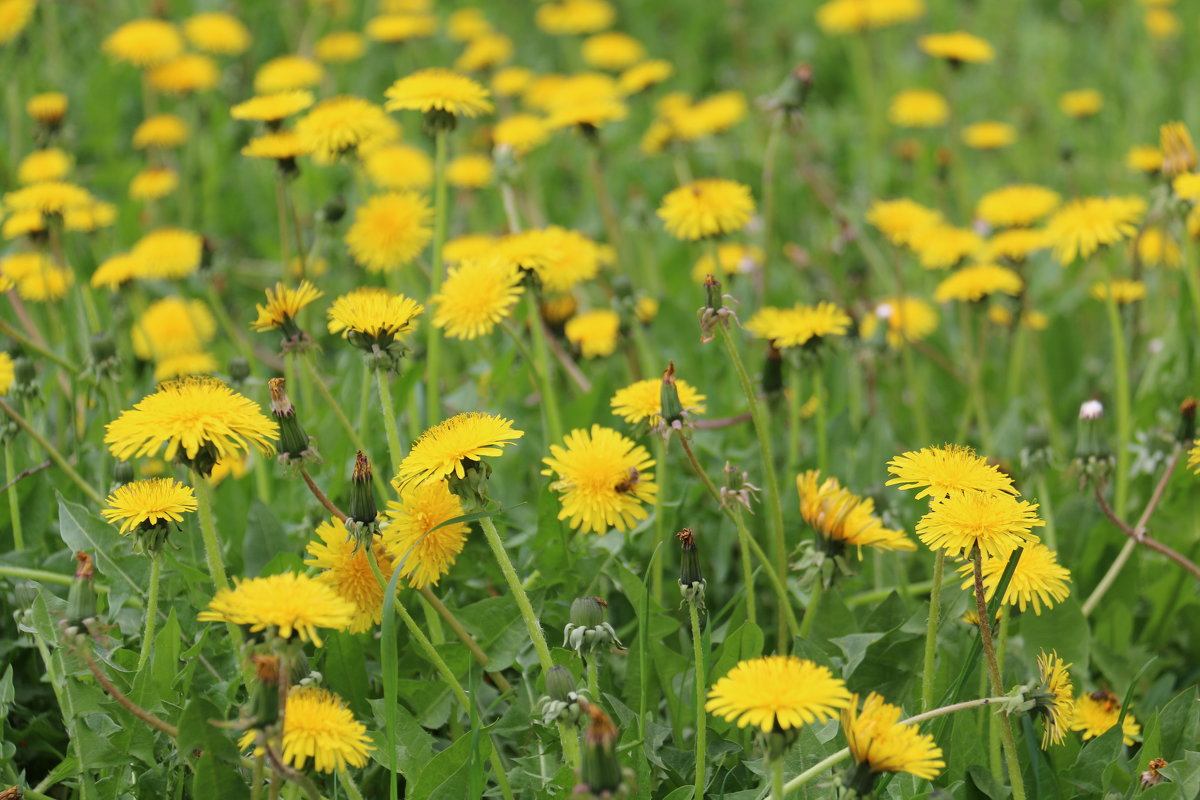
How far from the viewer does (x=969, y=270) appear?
8.55 feet

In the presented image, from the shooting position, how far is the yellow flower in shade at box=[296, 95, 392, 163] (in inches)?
89.4

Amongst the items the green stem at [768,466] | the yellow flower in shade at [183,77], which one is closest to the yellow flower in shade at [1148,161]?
the green stem at [768,466]

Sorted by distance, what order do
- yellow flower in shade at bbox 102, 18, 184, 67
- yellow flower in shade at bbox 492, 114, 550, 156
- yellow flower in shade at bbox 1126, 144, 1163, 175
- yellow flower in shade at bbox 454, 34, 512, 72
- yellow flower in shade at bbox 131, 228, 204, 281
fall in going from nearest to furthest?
1. yellow flower in shade at bbox 1126, 144, 1163, 175
2. yellow flower in shade at bbox 131, 228, 204, 281
3. yellow flower in shade at bbox 492, 114, 550, 156
4. yellow flower in shade at bbox 102, 18, 184, 67
5. yellow flower in shade at bbox 454, 34, 512, 72

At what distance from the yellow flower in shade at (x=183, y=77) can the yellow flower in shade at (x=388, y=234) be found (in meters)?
1.61

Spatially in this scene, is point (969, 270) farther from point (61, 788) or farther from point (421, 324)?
point (61, 788)

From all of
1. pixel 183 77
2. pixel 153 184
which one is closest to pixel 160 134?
pixel 183 77

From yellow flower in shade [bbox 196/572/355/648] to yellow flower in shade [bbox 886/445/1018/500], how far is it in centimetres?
72

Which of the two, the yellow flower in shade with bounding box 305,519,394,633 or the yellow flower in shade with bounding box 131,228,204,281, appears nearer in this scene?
the yellow flower in shade with bounding box 305,519,394,633

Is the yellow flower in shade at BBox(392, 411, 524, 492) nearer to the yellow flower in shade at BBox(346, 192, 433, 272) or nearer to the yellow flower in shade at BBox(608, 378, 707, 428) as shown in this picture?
the yellow flower in shade at BBox(608, 378, 707, 428)

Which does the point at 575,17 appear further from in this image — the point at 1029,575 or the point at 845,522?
the point at 1029,575

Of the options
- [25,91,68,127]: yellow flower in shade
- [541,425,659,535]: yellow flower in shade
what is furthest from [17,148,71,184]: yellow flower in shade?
[541,425,659,535]: yellow flower in shade

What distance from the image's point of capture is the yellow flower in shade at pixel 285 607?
1.30 meters

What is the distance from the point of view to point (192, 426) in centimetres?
146

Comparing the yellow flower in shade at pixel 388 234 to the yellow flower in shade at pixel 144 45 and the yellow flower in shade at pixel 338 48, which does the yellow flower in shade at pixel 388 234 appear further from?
the yellow flower in shade at pixel 338 48
